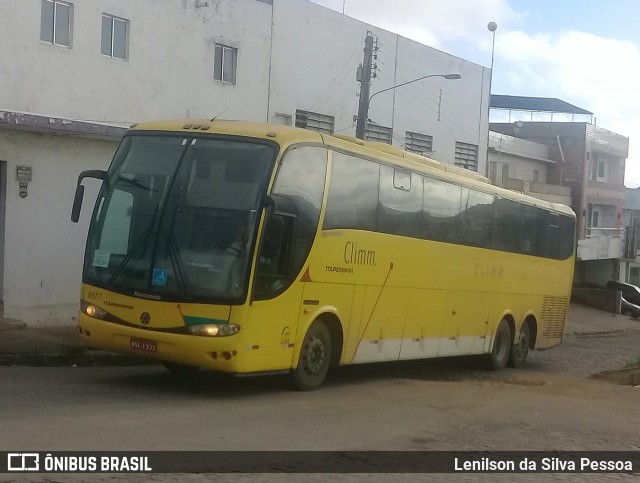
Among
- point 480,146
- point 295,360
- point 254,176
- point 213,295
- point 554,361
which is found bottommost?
point 554,361

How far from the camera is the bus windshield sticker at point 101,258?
1184 centimetres

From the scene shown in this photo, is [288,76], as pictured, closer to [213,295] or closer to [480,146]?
[480,146]

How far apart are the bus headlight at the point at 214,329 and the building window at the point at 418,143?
23597 millimetres

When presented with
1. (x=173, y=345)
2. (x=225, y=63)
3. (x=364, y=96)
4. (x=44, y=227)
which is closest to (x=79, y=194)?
(x=173, y=345)

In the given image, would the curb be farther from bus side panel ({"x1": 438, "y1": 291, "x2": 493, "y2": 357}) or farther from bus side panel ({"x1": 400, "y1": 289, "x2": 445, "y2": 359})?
bus side panel ({"x1": 438, "y1": 291, "x2": 493, "y2": 357})

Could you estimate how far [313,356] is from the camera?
1267cm

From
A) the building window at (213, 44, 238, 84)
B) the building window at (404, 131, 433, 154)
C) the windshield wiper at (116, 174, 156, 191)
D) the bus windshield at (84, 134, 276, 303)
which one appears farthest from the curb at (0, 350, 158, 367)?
the building window at (404, 131, 433, 154)

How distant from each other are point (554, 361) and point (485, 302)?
6.12 metres

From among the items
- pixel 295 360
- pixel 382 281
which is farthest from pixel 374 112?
pixel 295 360

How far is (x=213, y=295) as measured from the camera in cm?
1116

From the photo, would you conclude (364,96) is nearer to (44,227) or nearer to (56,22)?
(56,22)

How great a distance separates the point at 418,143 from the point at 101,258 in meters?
24.1

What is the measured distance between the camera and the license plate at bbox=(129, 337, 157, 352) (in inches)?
447

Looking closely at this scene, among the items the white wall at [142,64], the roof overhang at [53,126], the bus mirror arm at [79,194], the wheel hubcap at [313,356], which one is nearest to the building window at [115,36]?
the white wall at [142,64]
